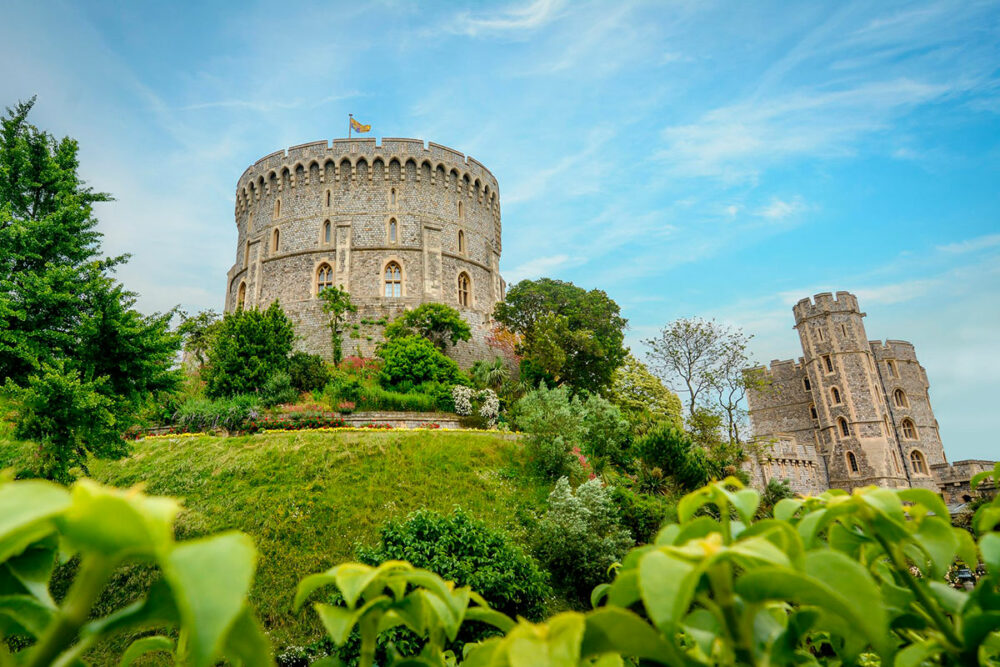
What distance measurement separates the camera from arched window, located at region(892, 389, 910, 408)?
150 feet

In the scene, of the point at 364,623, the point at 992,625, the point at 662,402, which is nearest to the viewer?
the point at 992,625

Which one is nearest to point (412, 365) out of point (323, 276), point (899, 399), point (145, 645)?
point (323, 276)

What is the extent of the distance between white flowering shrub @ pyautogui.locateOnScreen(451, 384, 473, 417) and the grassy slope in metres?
4.89

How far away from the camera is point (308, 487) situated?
15.2 metres

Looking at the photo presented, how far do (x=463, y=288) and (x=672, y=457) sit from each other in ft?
69.9

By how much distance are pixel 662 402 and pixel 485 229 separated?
1639 cm

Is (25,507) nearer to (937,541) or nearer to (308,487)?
(937,541)

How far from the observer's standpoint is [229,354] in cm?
2492

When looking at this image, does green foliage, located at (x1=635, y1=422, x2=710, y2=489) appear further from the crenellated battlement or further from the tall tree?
the crenellated battlement

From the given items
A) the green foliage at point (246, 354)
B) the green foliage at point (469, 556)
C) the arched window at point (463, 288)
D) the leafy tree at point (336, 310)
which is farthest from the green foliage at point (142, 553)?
the arched window at point (463, 288)

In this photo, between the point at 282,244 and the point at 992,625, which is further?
the point at 282,244

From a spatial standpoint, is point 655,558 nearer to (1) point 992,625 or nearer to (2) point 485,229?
(1) point 992,625

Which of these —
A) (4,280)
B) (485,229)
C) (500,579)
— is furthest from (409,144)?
(500,579)

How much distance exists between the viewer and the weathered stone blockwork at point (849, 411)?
4116cm
